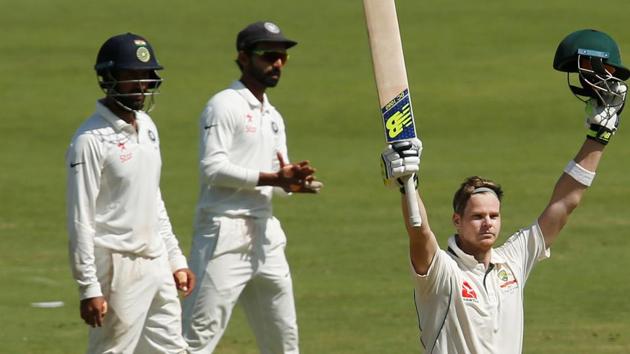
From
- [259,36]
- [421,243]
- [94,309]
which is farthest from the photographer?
[259,36]

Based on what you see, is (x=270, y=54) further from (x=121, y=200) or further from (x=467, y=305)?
(x=467, y=305)

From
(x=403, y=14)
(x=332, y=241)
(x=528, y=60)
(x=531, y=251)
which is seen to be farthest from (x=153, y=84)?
(x=403, y=14)

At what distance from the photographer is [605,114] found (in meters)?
6.41

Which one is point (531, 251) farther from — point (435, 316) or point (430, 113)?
point (430, 113)

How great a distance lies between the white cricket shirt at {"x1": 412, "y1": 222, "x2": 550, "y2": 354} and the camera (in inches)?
239

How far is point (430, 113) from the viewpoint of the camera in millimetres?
24891

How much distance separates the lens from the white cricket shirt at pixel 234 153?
365 inches

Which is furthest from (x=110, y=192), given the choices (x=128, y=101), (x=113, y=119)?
(x=128, y=101)

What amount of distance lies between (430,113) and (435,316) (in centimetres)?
1892

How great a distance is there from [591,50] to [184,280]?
3150mm

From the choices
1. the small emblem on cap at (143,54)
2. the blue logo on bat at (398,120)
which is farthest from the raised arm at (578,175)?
the small emblem on cap at (143,54)

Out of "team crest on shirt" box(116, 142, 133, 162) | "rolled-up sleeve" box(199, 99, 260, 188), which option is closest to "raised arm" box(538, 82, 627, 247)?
"team crest on shirt" box(116, 142, 133, 162)

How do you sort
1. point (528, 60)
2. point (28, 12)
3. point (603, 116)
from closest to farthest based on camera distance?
point (603, 116) → point (528, 60) → point (28, 12)

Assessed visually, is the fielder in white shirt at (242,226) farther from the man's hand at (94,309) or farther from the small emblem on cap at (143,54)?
the man's hand at (94,309)
